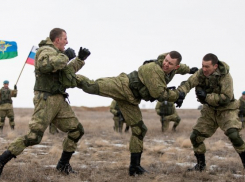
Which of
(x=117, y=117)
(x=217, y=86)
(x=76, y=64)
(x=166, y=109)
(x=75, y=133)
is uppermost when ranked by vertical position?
(x=76, y=64)

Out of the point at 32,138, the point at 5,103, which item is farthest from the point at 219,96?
the point at 5,103

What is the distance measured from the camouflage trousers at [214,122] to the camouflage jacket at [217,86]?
12cm

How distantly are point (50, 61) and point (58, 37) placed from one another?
0.66 metres

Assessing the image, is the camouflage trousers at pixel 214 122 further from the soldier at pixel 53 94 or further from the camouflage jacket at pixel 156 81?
the soldier at pixel 53 94

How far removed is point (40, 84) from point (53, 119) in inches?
25.4

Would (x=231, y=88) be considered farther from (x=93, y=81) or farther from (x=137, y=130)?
(x=93, y=81)

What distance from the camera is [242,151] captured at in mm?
5531

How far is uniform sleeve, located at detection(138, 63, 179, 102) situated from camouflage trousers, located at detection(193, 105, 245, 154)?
105 centimetres

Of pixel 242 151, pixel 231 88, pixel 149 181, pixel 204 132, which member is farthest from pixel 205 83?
pixel 149 181

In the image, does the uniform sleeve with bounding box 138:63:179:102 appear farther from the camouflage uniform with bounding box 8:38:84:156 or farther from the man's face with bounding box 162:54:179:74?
the camouflage uniform with bounding box 8:38:84:156

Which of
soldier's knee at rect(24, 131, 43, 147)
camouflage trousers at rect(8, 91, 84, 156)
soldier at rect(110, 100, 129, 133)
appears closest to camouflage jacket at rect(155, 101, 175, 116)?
soldier at rect(110, 100, 129, 133)

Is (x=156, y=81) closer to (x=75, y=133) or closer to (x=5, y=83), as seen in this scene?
(x=75, y=133)

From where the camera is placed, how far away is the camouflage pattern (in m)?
5.42

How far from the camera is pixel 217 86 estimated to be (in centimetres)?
556
